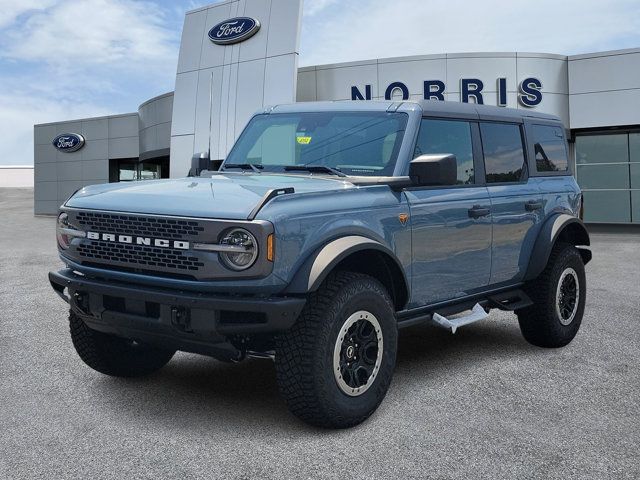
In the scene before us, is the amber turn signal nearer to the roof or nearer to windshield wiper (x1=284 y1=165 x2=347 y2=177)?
windshield wiper (x1=284 y1=165 x2=347 y2=177)

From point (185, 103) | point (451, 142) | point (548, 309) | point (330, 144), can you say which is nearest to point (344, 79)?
point (185, 103)

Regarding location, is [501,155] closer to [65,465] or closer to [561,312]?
[561,312]

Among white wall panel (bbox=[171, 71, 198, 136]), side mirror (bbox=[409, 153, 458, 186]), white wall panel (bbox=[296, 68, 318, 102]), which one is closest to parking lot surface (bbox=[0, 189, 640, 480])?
side mirror (bbox=[409, 153, 458, 186])

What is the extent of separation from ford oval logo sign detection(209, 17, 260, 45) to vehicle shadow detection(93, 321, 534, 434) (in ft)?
65.6

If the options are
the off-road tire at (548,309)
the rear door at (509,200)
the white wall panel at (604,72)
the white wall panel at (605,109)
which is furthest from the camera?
the white wall panel at (605,109)

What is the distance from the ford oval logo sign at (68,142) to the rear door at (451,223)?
36497 millimetres

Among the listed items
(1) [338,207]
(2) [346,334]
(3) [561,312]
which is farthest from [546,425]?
(3) [561,312]

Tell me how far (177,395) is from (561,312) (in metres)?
3.41

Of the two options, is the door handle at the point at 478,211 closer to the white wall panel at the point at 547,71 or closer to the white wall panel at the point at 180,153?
the white wall panel at the point at 547,71

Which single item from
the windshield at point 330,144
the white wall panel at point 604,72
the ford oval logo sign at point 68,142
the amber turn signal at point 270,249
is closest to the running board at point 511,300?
the windshield at point 330,144

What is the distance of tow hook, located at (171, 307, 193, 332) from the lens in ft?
12.1

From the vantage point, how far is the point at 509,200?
18.1 feet

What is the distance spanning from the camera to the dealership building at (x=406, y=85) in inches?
922

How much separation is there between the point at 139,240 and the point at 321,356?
3.92 ft
